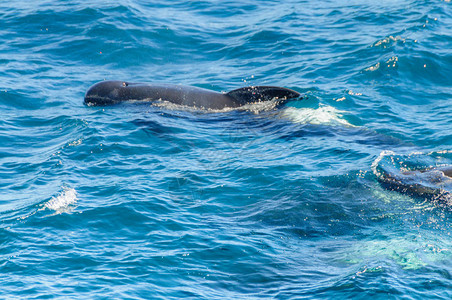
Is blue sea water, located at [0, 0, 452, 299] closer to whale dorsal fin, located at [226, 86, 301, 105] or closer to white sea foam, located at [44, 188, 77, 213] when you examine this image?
white sea foam, located at [44, 188, 77, 213]

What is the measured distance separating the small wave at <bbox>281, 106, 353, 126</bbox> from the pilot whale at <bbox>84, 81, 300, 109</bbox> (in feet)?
1.45

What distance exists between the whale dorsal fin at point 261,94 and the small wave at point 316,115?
15.1 inches

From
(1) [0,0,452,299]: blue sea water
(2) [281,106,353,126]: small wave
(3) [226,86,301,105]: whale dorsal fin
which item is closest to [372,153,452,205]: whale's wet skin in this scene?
(1) [0,0,452,299]: blue sea water

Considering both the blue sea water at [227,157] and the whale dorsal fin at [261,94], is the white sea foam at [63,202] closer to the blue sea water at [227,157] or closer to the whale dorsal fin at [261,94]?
the blue sea water at [227,157]

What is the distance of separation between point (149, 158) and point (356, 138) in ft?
15.7

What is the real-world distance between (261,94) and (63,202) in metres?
6.39

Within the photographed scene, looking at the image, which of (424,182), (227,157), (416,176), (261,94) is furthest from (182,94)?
(424,182)

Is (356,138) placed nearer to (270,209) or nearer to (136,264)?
(270,209)

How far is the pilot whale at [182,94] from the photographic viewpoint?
50.2 feet

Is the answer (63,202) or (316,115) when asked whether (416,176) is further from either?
(63,202)

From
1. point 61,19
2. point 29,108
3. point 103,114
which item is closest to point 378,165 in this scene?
point 103,114

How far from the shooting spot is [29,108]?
16.6 meters

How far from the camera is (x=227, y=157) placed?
1312cm

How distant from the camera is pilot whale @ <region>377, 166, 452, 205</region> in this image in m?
10.6
